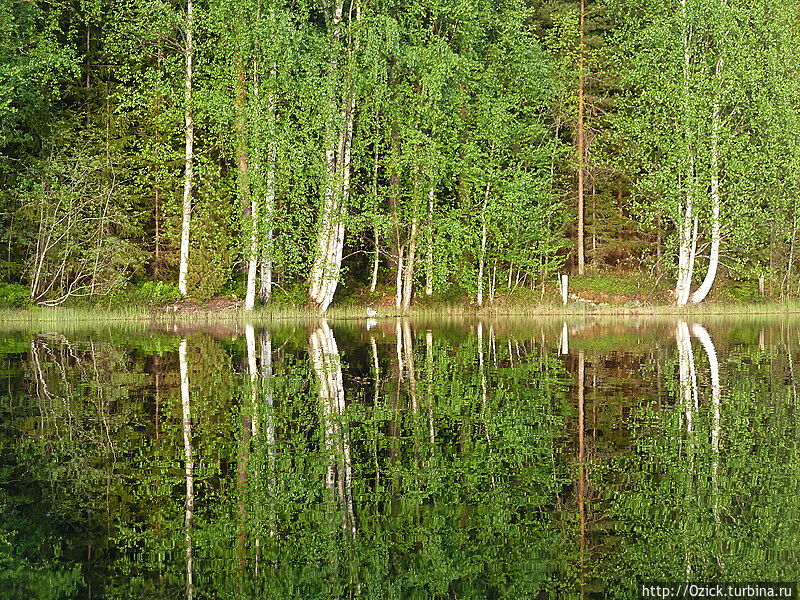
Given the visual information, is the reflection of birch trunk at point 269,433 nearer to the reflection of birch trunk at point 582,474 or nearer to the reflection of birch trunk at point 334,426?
the reflection of birch trunk at point 334,426

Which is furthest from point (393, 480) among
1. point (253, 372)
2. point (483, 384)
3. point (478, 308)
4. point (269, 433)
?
point (478, 308)

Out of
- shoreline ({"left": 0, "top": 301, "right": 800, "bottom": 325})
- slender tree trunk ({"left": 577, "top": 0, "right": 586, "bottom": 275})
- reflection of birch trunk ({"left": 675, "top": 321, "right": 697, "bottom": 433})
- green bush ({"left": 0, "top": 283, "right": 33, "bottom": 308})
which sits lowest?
reflection of birch trunk ({"left": 675, "top": 321, "right": 697, "bottom": 433})

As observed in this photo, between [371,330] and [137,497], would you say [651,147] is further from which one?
[137,497]

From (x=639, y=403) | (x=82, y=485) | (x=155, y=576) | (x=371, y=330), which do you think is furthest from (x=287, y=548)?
(x=371, y=330)

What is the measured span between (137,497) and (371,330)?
2151 centimetres

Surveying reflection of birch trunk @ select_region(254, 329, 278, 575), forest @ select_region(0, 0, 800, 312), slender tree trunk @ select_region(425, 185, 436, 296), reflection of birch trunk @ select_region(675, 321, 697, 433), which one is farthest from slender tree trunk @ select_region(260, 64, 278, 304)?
reflection of birch trunk @ select_region(675, 321, 697, 433)

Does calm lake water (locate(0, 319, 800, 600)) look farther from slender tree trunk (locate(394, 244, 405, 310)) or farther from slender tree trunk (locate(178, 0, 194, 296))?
slender tree trunk (locate(394, 244, 405, 310))

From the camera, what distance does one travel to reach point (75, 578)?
7.11 m

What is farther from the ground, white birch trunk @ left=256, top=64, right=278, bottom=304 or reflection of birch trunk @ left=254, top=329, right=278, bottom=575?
white birch trunk @ left=256, top=64, right=278, bottom=304

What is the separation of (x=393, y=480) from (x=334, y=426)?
2.96 meters

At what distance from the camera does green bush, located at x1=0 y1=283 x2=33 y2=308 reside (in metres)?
34.2

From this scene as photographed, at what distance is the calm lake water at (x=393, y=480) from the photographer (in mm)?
7266

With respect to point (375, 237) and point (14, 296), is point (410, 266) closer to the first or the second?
point (375, 237)

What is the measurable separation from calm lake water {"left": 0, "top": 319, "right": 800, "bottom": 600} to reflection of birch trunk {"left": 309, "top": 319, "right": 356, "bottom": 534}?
0.13 feet
